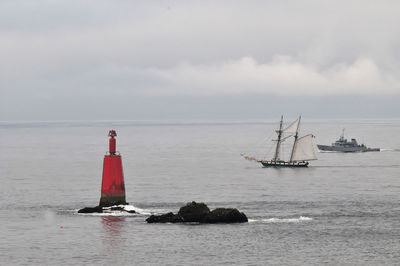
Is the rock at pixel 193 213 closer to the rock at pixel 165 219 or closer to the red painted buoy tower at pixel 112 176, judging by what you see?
the rock at pixel 165 219

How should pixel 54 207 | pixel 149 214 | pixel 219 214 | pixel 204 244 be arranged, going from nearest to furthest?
pixel 204 244 < pixel 219 214 < pixel 149 214 < pixel 54 207

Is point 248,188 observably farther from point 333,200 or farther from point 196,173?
point 196,173

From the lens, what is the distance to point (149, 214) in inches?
2714

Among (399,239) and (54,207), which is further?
(54,207)

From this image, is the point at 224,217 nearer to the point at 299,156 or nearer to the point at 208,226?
the point at 208,226

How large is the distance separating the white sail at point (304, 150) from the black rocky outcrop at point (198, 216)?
3491 inches

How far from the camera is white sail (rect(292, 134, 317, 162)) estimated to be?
151625 millimetres

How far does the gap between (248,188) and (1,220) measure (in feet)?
128

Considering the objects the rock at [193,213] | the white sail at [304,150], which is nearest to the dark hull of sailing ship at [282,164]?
the white sail at [304,150]

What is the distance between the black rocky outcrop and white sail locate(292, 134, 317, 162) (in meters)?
88.7

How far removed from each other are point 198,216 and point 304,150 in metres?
92.6

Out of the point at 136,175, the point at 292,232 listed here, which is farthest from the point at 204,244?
the point at 136,175

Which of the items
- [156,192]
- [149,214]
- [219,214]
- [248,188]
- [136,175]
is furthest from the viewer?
[136,175]

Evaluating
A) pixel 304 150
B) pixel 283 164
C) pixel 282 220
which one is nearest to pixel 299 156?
pixel 304 150
